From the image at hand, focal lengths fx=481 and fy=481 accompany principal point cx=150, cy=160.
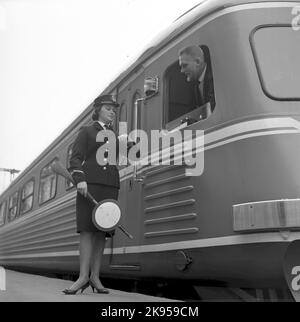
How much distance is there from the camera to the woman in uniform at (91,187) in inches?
146

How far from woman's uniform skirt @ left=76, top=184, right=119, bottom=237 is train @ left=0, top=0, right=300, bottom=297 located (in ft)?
1.44

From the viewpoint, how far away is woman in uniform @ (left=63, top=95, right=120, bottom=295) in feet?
12.1

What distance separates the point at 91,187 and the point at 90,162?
22 centimetres

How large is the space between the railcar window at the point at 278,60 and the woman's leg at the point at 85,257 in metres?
1.74

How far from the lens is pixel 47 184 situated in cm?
787

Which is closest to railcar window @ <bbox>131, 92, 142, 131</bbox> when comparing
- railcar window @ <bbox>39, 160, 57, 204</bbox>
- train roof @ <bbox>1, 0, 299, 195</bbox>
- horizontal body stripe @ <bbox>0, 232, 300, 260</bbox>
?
train roof @ <bbox>1, 0, 299, 195</bbox>

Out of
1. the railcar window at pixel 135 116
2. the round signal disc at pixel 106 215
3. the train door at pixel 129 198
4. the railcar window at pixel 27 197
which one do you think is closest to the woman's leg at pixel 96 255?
the round signal disc at pixel 106 215

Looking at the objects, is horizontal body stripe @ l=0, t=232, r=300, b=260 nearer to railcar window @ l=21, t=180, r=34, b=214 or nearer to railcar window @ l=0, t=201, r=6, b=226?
railcar window @ l=21, t=180, r=34, b=214

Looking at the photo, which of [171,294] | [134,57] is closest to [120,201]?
[171,294]

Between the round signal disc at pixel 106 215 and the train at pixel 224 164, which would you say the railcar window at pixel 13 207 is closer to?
the train at pixel 224 164

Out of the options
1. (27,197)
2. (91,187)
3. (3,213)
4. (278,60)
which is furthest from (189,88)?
(3,213)

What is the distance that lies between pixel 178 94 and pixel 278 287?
1.81m

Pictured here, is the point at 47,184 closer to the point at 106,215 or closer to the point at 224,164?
the point at 106,215
